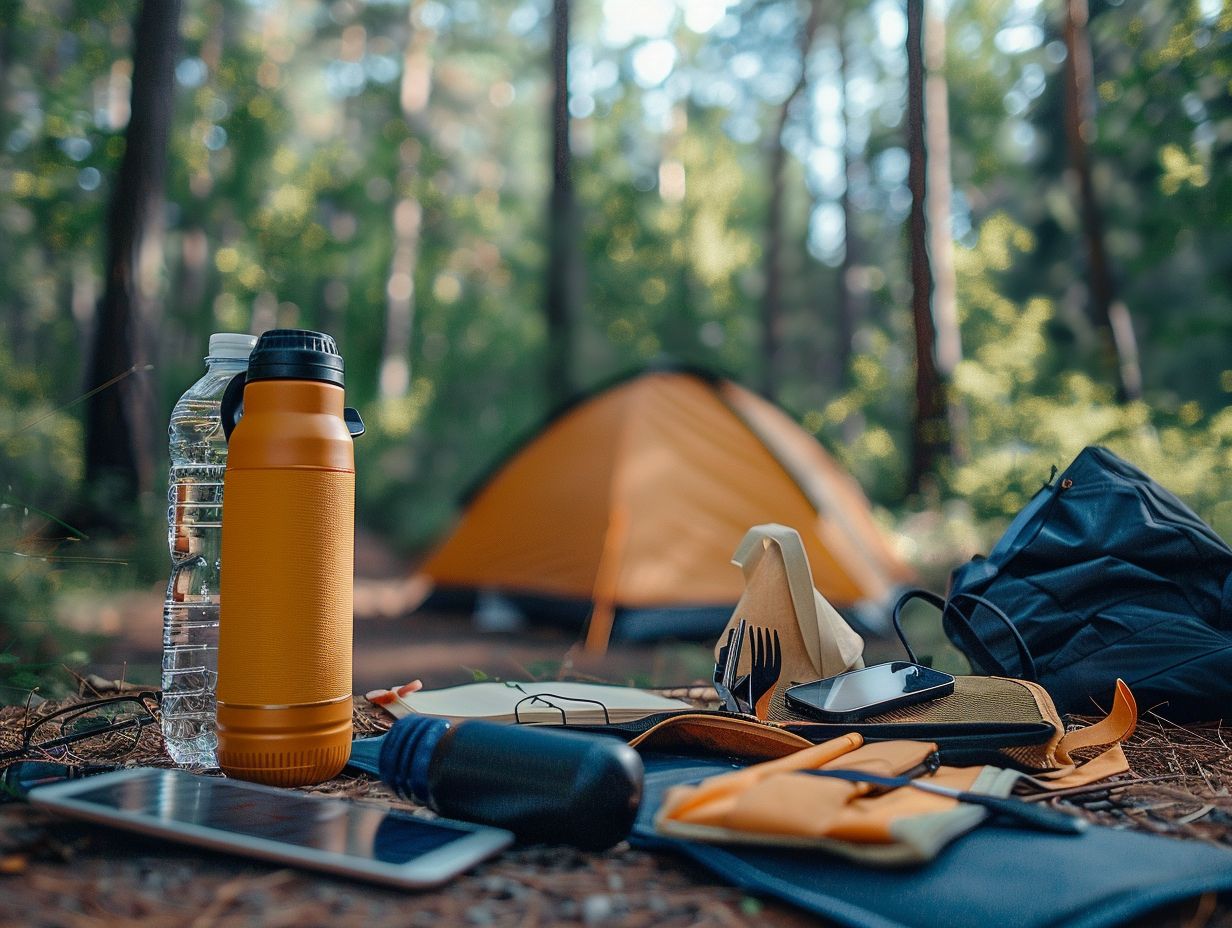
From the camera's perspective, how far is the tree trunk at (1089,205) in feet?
34.5

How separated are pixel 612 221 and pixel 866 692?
14537 millimetres

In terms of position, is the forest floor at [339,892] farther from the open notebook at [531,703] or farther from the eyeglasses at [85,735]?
the open notebook at [531,703]

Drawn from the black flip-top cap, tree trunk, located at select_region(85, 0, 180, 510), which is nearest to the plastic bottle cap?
the black flip-top cap

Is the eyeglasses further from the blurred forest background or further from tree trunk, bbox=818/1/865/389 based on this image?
tree trunk, bbox=818/1/865/389

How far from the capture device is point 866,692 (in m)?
1.77

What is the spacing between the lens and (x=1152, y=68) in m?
9.44

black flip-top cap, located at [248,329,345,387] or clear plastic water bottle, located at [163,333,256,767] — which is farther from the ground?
black flip-top cap, located at [248,329,345,387]

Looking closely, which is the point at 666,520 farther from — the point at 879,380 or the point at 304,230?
the point at 304,230

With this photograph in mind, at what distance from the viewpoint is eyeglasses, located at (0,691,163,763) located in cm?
177

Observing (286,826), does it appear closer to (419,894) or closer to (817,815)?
(419,894)

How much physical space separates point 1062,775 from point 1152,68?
10.4m

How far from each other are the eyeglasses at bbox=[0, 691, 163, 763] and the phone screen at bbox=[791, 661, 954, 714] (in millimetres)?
1430

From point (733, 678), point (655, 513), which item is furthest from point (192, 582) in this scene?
point (655, 513)

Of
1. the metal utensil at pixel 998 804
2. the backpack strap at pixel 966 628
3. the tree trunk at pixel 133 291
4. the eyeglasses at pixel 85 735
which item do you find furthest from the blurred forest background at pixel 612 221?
the metal utensil at pixel 998 804
